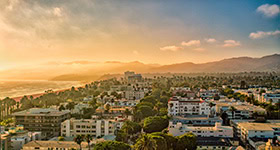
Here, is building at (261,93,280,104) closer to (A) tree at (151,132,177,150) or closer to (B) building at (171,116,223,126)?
(B) building at (171,116,223,126)

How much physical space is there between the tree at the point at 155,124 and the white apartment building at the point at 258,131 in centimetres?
960

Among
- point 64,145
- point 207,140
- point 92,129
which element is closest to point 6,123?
point 92,129

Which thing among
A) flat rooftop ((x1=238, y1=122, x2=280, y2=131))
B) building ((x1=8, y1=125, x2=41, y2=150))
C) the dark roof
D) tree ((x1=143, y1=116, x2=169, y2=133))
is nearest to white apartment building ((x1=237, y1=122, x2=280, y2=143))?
flat rooftop ((x1=238, y1=122, x2=280, y2=131))

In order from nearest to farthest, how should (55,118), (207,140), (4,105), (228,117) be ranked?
(207,140)
(55,118)
(228,117)
(4,105)

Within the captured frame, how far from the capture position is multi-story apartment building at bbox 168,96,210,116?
46406mm

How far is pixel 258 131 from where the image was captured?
1164 inches

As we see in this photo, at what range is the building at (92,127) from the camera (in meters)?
32.6

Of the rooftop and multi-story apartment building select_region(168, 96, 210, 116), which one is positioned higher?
multi-story apartment building select_region(168, 96, 210, 116)

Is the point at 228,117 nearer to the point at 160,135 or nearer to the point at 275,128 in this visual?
the point at 275,128

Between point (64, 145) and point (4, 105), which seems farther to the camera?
point (4, 105)

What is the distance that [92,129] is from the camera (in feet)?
109

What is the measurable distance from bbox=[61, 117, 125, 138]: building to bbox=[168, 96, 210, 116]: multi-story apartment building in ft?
47.9

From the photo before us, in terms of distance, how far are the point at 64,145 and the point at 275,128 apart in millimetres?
24781

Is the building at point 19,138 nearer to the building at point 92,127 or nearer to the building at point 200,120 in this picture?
the building at point 92,127
